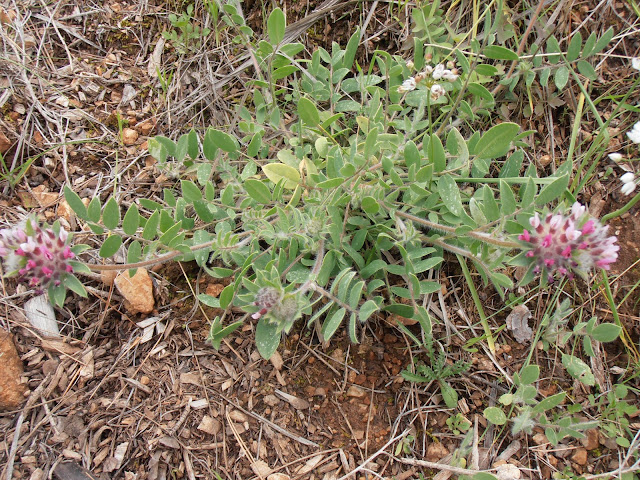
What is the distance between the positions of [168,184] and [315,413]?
194 centimetres

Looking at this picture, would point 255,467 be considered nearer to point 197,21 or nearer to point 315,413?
point 315,413

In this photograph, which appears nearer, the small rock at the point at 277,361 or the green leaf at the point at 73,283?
the green leaf at the point at 73,283

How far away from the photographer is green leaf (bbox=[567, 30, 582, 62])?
Answer: 3.18 meters

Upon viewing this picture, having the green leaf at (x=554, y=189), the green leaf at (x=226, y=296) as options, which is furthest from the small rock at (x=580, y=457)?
the green leaf at (x=226, y=296)

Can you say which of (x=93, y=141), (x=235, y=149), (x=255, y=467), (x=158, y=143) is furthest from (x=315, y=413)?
(x=93, y=141)

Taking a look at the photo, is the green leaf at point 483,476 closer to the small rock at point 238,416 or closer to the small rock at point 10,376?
the small rock at point 238,416

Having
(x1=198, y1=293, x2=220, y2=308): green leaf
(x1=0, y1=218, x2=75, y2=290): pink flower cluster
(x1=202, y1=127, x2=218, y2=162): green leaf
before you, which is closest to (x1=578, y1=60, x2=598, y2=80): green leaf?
(x1=202, y1=127, x2=218, y2=162): green leaf

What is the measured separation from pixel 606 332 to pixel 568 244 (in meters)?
1.00

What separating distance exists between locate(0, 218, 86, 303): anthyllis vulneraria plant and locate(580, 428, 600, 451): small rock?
114 inches

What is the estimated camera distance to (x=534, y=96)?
144 inches

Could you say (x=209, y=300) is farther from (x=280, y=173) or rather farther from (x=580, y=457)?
(x=580, y=457)

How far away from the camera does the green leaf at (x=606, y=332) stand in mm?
2619

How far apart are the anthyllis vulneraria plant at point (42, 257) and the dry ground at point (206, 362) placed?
3.20 ft

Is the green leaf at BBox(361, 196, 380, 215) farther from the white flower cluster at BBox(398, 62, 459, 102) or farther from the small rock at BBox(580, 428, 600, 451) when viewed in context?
Answer: the small rock at BBox(580, 428, 600, 451)
